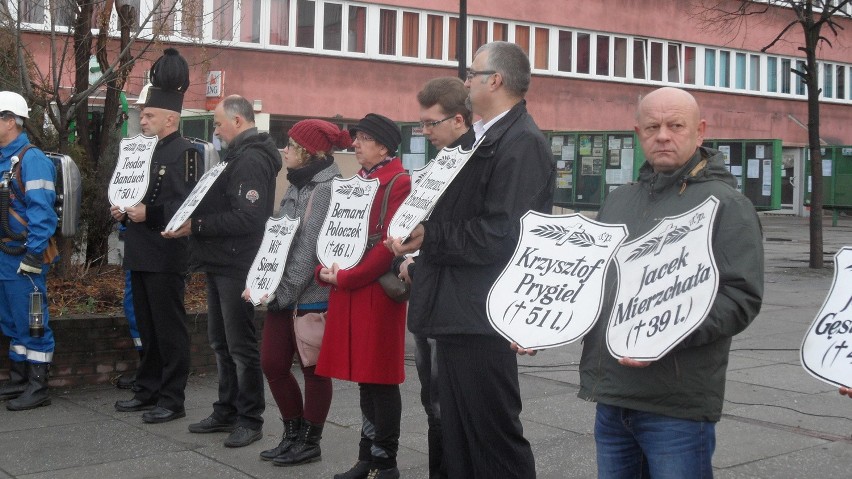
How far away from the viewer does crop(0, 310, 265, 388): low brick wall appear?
26.3 ft

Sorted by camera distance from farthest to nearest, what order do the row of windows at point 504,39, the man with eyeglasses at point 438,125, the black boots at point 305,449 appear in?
the row of windows at point 504,39 < the black boots at point 305,449 < the man with eyeglasses at point 438,125

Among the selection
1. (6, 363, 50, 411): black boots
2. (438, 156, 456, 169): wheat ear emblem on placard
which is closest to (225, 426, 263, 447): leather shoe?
(6, 363, 50, 411): black boots

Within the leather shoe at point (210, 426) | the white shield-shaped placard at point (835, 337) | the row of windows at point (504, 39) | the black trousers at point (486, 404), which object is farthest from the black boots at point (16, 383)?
the row of windows at point (504, 39)

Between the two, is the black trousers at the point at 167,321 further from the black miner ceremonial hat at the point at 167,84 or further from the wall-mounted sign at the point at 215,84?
the wall-mounted sign at the point at 215,84

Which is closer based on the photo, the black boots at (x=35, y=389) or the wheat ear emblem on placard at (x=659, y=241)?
the wheat ear emblem on placard at (x=659, y=241)

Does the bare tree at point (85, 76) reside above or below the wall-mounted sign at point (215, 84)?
below

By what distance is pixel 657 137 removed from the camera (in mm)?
3662

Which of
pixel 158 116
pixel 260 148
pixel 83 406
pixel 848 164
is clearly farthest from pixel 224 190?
pixel 848 164

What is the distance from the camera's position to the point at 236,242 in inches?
258

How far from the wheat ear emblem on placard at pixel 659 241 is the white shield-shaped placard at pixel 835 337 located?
45 centimetres

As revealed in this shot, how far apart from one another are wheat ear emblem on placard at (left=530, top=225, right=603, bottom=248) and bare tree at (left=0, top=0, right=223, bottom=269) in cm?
691

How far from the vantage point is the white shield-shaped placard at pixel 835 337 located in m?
3.24

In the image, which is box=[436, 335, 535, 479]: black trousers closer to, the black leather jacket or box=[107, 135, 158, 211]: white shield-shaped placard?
the black leather jacket

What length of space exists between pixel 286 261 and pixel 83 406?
254 cm
